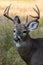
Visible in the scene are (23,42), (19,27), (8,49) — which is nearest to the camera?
(23,42)

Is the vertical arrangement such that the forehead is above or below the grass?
above

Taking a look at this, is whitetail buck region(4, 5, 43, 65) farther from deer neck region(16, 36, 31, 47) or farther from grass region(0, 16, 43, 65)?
grass region(0, 16, 43, 65)

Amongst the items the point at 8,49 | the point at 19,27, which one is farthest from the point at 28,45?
the point at 8,49

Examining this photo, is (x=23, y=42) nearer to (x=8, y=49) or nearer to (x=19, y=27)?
(x=19, y=27)

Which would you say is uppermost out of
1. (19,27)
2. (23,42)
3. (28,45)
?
(19,27)

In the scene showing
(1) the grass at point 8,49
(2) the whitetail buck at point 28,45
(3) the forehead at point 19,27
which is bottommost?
(1) the grass at point 8,49

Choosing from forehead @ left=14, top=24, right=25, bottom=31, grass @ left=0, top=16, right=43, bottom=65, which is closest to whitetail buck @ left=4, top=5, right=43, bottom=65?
forehead @ left=14, top=24, right=25, bottom=31

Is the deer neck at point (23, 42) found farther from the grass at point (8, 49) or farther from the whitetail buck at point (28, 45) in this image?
the grass at point (8, 49)

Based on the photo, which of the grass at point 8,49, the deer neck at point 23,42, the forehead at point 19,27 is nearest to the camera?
the deer neck at point 23,42

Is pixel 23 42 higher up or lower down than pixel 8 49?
higher up

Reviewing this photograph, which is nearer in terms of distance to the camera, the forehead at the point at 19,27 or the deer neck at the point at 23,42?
the deer neck at the point at 23,42

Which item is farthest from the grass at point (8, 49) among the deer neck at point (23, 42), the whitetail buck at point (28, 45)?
the deer neck at point (23, 42)

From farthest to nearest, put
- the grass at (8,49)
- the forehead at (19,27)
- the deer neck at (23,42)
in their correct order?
1. the grass at (8,49)
2. the forehead at (19,27)
3. the deer neck at (23,42)

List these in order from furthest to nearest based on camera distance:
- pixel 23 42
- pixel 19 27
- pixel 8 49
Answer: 1. pixel 8 49
2. pixel 19 27
3. pixel 23 42
